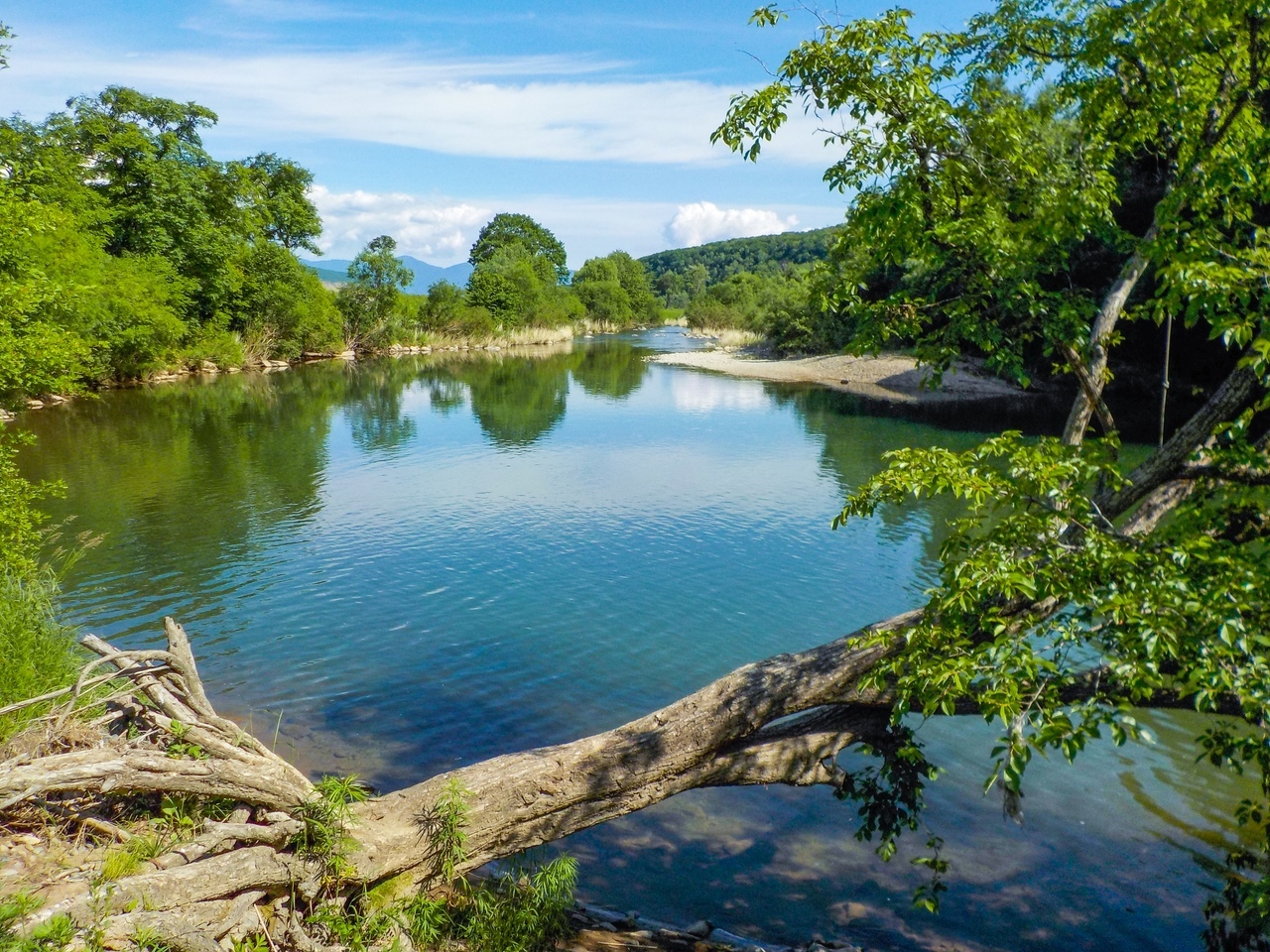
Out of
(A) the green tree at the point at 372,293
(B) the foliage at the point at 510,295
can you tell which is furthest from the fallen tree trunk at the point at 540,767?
(B) the foliage at the point at 510,295

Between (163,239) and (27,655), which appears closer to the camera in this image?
(27,655)

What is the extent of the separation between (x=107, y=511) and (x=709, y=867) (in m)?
17.6

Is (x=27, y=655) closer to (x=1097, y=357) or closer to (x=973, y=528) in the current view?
(x=973, y=528)

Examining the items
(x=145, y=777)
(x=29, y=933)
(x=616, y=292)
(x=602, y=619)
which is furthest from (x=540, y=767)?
(x=616, y=292)

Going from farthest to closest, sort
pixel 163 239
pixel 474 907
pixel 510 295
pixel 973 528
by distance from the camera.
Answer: pixel 510 295 → pixel 163 239 → pixel 474 907 → pixel 973 528

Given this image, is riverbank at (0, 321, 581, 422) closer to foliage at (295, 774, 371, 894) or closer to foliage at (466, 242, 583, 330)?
foliage at (466, 242, 583, 330)

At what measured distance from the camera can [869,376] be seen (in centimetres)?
5072

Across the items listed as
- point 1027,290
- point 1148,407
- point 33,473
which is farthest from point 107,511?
point 1148,407

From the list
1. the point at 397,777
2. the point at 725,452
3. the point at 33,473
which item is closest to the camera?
the point at 397,777

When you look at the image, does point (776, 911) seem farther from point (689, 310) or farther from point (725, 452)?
point (689, 310)

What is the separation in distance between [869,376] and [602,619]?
4036cm

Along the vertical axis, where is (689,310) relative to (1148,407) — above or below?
above

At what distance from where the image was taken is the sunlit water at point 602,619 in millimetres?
7625

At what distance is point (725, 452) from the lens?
28703 mm
